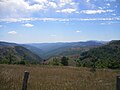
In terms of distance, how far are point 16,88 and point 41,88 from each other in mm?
1552

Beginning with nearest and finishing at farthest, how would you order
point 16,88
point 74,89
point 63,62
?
point 16,88 < point 74,89 < point 63,62

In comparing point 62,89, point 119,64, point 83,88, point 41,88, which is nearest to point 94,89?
point 83,88

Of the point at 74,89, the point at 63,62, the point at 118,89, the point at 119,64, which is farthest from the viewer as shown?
the point at 63,62

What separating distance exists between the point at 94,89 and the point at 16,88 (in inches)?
179

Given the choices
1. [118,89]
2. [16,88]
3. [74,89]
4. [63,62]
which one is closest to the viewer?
[118,89]

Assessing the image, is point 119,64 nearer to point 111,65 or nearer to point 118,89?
point 111,65

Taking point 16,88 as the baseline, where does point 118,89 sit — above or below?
above

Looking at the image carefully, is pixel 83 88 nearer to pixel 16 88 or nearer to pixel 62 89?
pixel 62 89

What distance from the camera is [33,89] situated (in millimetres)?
12539

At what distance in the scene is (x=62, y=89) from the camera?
12781mm

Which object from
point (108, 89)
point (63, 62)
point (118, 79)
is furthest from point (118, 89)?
point (63, 62)

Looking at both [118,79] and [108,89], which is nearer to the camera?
[118,79]

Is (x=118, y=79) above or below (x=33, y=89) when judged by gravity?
above

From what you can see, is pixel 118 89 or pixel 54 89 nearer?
pixel 118 89
